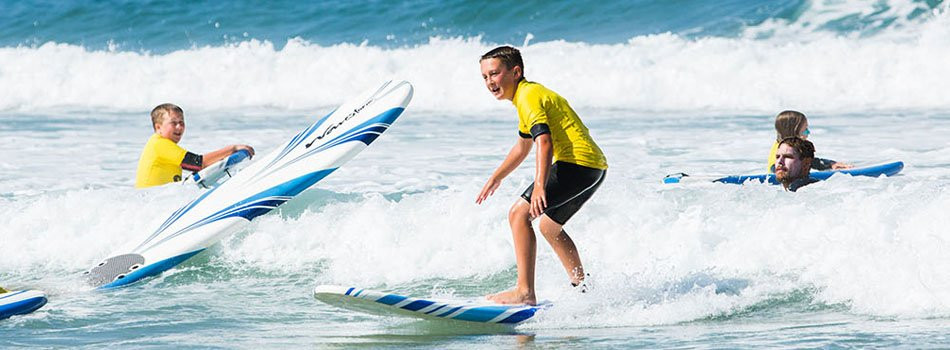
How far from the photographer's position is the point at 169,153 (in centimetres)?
808

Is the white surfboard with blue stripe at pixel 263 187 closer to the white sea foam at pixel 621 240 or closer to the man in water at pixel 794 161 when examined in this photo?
the white sea foam at pixel 621 240

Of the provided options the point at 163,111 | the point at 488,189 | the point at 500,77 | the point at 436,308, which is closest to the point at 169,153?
the point at 163,111

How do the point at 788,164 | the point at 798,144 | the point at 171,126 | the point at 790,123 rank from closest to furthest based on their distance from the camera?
the point at 798,144 → the point at 788,164 → the point at 790,123 → the point at 171,126

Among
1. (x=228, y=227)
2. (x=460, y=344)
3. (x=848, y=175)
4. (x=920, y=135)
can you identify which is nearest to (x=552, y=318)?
(x=460, y=344)

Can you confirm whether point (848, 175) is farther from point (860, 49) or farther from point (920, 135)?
point (860, 49)

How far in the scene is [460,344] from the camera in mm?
5031

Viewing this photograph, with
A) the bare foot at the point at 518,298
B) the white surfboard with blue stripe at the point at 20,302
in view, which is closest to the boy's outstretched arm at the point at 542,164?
the bare foot at the point at 518,298

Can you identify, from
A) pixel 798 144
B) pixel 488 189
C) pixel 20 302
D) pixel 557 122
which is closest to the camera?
pixel 557 122

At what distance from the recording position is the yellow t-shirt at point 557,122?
5.05m

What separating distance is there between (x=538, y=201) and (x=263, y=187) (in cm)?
258

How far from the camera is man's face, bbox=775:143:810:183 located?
673 cm

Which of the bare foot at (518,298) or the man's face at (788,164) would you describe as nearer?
the bare foot at (518,298)

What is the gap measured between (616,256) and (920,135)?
240 inches

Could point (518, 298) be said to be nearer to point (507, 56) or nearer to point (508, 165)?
point (508, 165)
